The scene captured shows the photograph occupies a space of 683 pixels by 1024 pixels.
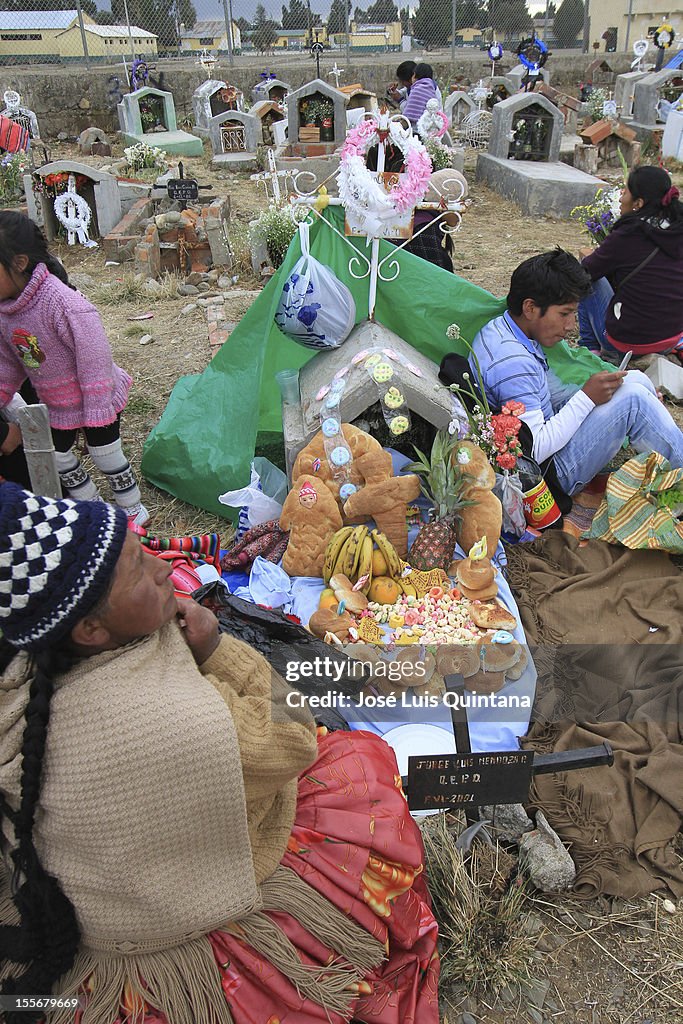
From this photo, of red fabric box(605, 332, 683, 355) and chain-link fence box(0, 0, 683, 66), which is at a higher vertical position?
chain-link fence box(0, 0, 683, 66)

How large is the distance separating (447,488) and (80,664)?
2.14 m

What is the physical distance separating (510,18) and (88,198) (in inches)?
824

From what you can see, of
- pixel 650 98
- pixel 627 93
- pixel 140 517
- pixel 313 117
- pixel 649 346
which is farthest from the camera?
pixel 627 93

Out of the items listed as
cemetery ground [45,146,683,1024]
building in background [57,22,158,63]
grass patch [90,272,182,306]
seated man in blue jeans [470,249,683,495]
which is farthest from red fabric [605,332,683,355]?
building in background [57,22,158,63]

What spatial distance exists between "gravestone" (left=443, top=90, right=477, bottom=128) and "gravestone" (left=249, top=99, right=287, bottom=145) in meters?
3.47

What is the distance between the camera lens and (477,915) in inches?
79.4

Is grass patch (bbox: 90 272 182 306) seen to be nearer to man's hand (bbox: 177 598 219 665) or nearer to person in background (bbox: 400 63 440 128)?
person in background (bbox: 400 63 440 128)

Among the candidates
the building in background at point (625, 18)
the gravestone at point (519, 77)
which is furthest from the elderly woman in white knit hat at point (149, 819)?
the building in background at point (625, 18)

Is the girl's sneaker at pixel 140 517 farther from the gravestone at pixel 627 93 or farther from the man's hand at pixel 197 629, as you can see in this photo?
the gravestone at pixel 627 93

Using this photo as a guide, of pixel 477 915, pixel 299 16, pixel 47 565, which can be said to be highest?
pixel 299 16

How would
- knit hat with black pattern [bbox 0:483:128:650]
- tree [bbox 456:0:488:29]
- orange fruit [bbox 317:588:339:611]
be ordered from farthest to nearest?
tree [bbox 456:0:488:29] → orange fruit [bbox 317:588:339:611] → knit hat with black pattern [bbox 0:483:128:650]

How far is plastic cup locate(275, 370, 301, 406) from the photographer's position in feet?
12.2

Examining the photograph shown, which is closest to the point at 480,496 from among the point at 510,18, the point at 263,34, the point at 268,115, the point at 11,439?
the point at 11,439

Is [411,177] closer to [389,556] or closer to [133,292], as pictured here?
[389,556]
